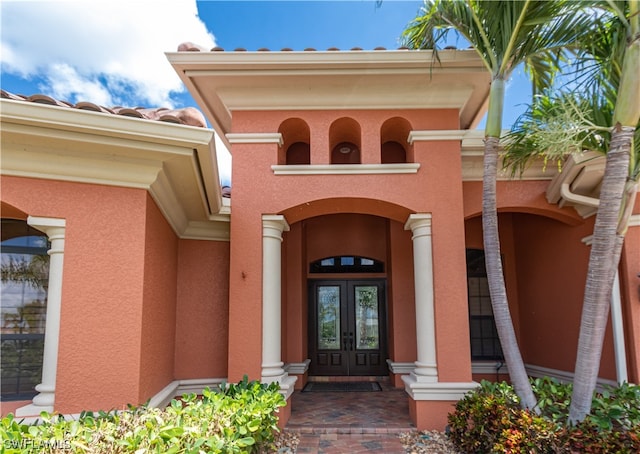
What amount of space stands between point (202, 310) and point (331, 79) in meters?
4.49

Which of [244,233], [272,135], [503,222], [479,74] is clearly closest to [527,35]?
[479,74]

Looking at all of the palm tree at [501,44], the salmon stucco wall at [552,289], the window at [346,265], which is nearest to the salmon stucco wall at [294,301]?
the window at [346,265]

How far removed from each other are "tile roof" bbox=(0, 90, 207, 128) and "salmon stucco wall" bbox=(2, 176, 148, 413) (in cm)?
87

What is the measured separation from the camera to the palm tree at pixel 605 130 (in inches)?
194

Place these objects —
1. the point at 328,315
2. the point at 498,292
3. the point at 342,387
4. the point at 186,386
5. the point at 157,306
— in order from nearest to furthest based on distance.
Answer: the point at 498,292 < the point at 157,306 < the point at 186,386 < the point at 342,387 < the point at 328,315

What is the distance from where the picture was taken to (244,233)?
7266 millimetres

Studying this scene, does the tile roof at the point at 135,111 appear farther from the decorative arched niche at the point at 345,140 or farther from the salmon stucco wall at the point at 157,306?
the decorative arched niche at the point at 345,140

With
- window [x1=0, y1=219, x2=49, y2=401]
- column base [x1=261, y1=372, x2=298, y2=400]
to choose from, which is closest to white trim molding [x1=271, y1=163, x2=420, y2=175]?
column base [x1=261, y1=372, x2=298, y2=400]

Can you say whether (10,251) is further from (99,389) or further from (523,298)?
(523,298)

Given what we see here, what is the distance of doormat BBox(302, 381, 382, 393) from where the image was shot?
995 centimetres

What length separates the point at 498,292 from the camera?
5.79 metres

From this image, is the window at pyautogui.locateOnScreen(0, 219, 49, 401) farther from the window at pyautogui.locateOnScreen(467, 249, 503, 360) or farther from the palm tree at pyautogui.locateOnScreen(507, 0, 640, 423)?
the window at pyautogui.locateOnScreen(467, 249, 503, 360)

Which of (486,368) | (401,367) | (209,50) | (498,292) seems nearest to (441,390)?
(498,292)

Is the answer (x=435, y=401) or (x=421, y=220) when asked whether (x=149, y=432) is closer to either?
(x=435, y=401)
